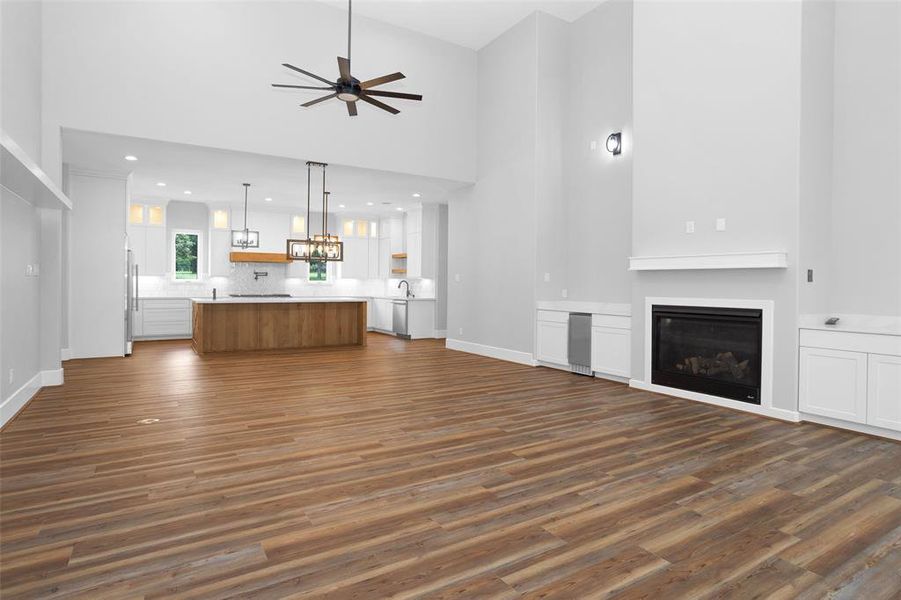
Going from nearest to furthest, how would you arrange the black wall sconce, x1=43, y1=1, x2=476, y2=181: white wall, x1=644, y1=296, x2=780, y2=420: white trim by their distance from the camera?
x1=644, y1=296, x2=780, y2=420: white trim → x1=43, y1=1, x2=476, y2=181: white wall → the black wall sconce

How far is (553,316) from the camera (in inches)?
269

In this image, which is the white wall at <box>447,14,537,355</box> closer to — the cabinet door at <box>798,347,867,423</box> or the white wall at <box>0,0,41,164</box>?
the cabinet door at <box>798,347,867,423</box>

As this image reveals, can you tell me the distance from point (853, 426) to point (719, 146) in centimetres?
267

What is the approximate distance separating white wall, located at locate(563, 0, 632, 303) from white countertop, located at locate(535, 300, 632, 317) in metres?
0.43

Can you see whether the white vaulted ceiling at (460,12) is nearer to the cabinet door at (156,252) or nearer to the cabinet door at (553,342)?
the cabinet door at (553,342)

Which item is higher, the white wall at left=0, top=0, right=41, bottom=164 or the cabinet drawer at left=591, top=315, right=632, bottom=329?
the white wall at left=0, top=0, right=41, bottom=164

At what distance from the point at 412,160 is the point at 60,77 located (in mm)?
4289

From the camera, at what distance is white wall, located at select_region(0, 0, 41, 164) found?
414 centimetres

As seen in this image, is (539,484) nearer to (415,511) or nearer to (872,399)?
(415,511)

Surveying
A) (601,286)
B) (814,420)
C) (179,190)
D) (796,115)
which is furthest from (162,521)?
(179,190)

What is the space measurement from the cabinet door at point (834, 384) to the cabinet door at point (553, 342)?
2.76m

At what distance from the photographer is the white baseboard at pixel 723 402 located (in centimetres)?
432

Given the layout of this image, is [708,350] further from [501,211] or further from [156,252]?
[156,252]

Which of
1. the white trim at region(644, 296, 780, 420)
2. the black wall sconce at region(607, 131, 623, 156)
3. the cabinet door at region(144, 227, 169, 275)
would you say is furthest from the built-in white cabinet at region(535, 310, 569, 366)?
the cabinet door at region(144, 227, 169, 275)
